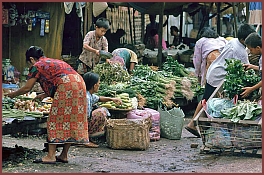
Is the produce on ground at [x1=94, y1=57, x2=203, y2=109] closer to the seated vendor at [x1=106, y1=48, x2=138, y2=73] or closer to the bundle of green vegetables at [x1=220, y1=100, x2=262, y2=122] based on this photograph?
the seated vendor at [x1=106, y1=48, x2=138, y2=73]

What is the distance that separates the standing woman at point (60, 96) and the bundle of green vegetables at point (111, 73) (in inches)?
148

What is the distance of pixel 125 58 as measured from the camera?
466 inches

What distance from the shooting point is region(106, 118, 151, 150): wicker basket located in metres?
8.31

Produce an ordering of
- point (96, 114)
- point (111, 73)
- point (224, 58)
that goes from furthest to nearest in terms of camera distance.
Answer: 1. point (111, 73)
2. point (224, 58)
3. point (96, 114)

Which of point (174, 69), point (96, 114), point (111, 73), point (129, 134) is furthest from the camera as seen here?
point (174, 69)

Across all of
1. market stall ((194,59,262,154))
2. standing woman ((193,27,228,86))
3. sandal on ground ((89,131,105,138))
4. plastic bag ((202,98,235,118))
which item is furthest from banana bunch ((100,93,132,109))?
standing woman ((193,27,228,86))

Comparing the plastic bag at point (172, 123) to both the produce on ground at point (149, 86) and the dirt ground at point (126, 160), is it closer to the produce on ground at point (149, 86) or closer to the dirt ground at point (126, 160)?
the produce on ground at point (149, 86)

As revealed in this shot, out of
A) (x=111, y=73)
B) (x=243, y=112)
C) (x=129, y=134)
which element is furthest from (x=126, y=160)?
(x=111, y=73)

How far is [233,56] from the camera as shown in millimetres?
8484

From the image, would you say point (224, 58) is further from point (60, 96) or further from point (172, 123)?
point (60, 96)

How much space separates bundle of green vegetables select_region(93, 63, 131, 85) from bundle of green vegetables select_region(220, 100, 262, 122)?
358 centimetres

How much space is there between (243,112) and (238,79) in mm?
650

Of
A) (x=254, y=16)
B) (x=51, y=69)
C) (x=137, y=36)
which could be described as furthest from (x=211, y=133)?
(x=137, y=36)

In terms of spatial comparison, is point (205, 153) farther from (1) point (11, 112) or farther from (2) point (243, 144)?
(1) point (11, 112)
